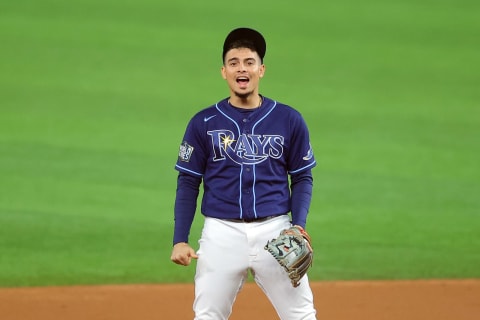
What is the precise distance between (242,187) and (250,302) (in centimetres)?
224

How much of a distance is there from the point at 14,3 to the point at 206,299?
354 inches

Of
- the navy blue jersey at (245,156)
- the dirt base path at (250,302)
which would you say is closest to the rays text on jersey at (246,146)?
the navy blue jersey at (245,156)

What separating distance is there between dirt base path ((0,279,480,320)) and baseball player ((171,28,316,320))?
1857 mm

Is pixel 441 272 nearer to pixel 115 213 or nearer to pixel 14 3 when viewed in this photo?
pixel 115 213

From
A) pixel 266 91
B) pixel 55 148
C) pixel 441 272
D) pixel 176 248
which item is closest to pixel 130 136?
pixel 55 148

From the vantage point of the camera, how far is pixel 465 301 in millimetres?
6508

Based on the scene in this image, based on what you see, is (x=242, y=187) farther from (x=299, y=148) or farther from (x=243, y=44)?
(x=243, y=44)

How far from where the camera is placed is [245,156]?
4.36m

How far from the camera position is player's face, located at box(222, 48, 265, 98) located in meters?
4.32

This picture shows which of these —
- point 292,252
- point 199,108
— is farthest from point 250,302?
point 199,108

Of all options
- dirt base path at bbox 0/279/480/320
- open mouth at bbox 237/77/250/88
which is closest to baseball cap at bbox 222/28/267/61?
open mouth at bbox 237/77/250/88

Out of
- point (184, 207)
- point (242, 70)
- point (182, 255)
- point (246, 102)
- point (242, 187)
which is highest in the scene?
point (242, 70)

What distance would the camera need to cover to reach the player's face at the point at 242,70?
4320mm

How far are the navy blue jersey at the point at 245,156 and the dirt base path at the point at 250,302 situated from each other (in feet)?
6.27
